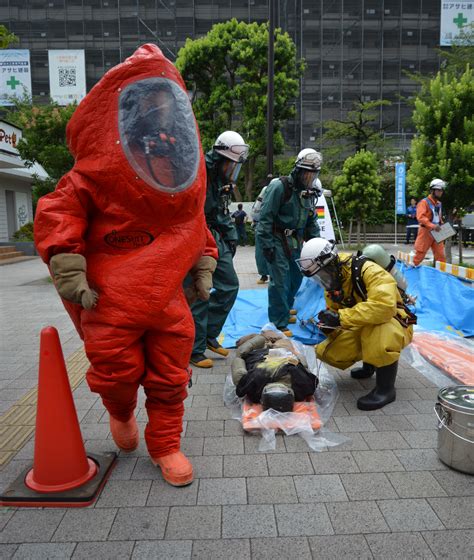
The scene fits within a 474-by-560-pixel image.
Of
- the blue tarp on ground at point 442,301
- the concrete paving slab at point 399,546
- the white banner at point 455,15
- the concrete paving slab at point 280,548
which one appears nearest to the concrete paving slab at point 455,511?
the concrete paving slab at point 399,546

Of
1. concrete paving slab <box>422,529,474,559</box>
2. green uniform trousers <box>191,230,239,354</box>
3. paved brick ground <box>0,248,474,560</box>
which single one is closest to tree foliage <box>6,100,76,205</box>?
green uniform trousers <box>191,230,239,354</box>

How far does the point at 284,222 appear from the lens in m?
5.50

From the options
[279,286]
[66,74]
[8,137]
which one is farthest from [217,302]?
[66,74]

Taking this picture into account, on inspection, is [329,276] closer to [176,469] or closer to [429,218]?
[176,469]

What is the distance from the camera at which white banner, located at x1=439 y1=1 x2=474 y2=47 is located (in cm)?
3150

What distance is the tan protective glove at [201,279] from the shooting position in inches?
111

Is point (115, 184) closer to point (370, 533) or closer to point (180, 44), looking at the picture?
point (370, 533)

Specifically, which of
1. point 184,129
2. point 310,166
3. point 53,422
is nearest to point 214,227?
point 310,166

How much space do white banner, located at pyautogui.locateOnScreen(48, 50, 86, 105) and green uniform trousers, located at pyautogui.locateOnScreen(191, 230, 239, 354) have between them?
33228mm

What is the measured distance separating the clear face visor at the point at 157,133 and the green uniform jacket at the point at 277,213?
2996mm

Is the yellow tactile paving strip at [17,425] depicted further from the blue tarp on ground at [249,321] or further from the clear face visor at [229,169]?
the clear face visor at [229,169]

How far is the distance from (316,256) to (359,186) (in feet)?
40.8

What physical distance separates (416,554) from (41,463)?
1.85m

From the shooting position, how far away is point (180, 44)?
35.6 metres
